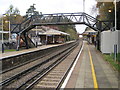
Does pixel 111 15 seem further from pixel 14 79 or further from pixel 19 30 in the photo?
pixel 14 79

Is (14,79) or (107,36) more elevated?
(107,36)

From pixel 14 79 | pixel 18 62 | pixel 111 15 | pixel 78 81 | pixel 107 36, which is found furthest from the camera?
pixel 111 15

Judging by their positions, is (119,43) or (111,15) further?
(111,15)

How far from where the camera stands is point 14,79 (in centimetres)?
1040

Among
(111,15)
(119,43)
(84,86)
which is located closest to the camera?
(84,86)

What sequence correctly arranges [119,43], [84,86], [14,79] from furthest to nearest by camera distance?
[119,43] < [14,79] < [84,86]

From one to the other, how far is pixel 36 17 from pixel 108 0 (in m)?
11.8

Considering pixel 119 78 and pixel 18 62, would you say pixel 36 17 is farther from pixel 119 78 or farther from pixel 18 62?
pixel 119 78

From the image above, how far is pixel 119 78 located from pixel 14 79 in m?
5.73

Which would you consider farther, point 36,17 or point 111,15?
point 36,17

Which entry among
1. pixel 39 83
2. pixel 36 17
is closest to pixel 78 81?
pixel 39 83

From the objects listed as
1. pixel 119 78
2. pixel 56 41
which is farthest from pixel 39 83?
pixel 56 41

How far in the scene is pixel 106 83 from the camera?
8750 mm

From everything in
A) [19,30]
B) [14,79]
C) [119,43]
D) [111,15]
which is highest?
[111,15]
